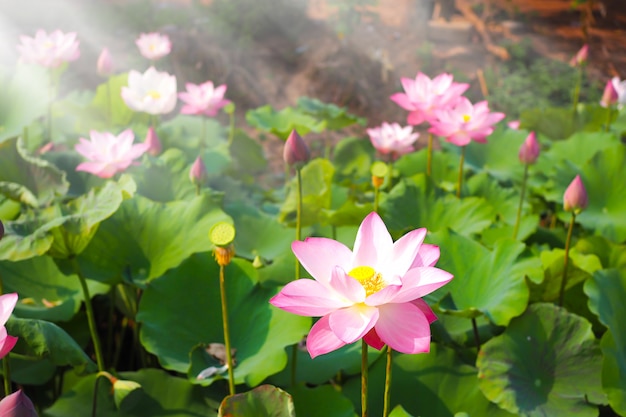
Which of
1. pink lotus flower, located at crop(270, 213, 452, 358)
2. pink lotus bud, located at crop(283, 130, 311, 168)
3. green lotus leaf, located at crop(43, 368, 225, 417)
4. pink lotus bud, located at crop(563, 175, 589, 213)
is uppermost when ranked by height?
pink lotus flower, located at crop(270, 213, 452, 358)

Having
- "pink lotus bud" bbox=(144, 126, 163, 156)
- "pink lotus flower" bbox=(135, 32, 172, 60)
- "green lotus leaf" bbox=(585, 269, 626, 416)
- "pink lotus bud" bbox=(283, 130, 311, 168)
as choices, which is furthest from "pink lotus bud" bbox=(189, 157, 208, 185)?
"pink lotus flower" bbox=(135, 32, 172, 60)

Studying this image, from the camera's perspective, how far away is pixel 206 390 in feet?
4.03

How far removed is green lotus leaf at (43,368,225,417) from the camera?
1183 millimetres

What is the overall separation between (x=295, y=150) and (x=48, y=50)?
1.14m

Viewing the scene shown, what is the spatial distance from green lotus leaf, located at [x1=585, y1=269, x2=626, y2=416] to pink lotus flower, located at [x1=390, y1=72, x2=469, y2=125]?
539 millimetres

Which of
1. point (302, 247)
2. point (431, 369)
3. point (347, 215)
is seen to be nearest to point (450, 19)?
point (347, 215)

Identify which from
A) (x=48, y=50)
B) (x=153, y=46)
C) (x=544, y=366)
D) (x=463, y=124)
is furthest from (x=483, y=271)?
(x=153, y=46)

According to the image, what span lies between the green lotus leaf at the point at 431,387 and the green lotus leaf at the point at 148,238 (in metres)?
0.43

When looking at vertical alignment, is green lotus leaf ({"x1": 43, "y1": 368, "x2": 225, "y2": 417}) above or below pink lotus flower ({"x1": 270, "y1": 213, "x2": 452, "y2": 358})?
below

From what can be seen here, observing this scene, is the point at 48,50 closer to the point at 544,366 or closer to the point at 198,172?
the point at 198,172

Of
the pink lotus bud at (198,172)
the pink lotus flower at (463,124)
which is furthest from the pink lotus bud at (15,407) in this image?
the pink lotus flower at (463,124)

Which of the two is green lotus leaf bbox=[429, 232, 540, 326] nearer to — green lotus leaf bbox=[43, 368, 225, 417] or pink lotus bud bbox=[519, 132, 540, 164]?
pink lotus bud bbox=[519, 132, 540, 164]

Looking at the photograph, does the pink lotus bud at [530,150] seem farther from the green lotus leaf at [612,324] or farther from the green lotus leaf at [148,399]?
the green lotus leaf at [148,399]

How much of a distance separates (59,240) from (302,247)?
640 millimetres
